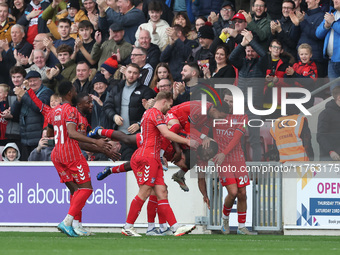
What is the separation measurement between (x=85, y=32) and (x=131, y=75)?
138 inches

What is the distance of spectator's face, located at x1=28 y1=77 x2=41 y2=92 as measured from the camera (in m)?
17.2

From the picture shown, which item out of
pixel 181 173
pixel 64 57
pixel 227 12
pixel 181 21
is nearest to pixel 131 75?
pixel 181 21

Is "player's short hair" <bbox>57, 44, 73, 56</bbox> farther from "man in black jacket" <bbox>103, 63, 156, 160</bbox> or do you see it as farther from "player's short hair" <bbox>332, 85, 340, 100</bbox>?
"player's short hair" <bbox>332, 85, 340, 100</bbox>

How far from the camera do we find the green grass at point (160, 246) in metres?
9.76

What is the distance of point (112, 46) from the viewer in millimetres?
18219

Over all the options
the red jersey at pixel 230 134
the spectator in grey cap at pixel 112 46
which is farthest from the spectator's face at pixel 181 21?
the red jersey at pixel 230 134

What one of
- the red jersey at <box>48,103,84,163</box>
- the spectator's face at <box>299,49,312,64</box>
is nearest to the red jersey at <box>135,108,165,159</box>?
the red jersey at <box>48,103,84,163</box>

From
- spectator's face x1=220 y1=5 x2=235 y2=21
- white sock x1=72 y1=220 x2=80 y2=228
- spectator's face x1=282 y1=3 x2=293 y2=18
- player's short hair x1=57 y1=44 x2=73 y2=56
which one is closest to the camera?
white sock x1=72 y1=220 x2=80 y2=228

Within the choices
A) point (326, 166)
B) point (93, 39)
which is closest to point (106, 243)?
point (326, 166)

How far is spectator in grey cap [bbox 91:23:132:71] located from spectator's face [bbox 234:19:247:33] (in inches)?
96.3

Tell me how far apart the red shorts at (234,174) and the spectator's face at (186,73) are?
2.42m

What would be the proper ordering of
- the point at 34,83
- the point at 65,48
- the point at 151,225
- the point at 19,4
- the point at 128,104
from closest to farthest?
the point at 151,225 → the point at 128,104 → the point at 34,83 → the point at 65,48 → the point at 19,4

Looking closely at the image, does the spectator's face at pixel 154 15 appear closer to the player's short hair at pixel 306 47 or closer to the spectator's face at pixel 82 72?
the spectator's face at pixel 82 72

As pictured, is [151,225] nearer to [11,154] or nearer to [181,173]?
[181,173]
